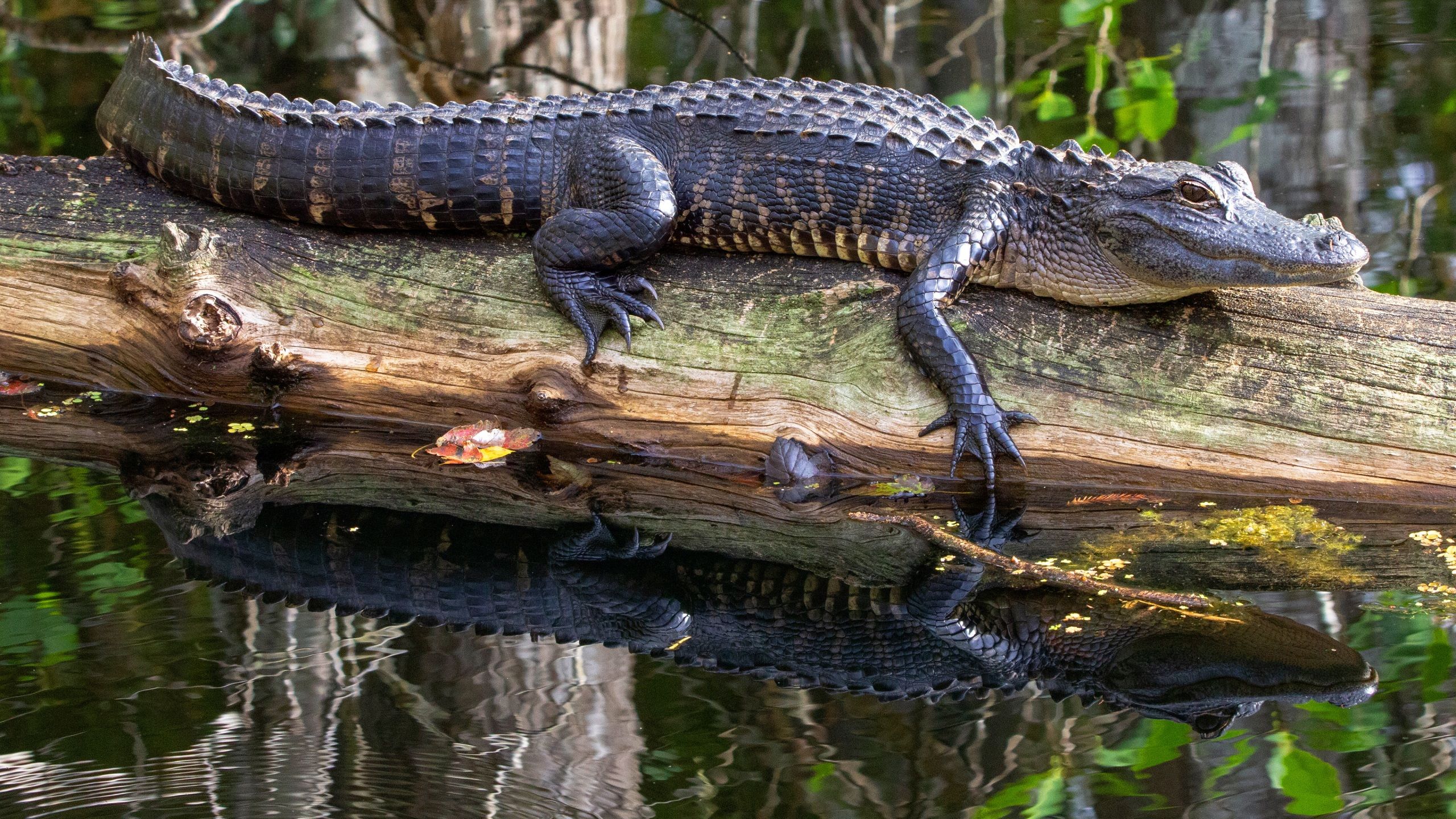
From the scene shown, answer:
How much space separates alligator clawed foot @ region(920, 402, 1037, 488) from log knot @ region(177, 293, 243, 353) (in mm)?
2408

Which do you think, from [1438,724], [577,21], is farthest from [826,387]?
[577,21]

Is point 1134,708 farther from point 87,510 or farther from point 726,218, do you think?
point 87,510

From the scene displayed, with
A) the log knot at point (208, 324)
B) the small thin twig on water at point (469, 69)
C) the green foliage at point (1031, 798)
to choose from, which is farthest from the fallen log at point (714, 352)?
the small thin twig on water at point (469, 69)

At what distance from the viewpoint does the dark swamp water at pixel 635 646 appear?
2422mm

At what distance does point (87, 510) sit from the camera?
3.75 meters

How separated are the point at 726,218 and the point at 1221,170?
1.57 m

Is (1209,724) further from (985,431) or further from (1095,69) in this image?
(1095,69)

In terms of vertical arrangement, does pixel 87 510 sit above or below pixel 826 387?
below

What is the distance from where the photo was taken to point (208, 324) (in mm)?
4082

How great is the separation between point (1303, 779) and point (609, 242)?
8.31ft

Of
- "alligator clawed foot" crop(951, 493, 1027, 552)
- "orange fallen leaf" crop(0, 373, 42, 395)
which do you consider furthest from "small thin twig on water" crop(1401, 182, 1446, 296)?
"orange fallen leaf" crop(0, 373, 42, 395)

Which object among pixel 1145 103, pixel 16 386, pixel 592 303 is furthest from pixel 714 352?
pixel 1145 103

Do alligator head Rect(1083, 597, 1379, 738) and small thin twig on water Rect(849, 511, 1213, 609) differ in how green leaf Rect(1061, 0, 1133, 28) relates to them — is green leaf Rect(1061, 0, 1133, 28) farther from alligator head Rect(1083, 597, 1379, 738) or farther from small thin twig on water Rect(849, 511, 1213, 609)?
alligator head Rect(1083, 597, 1379, 738)

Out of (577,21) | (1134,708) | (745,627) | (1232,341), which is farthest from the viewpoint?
(577,21)
